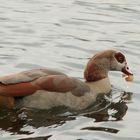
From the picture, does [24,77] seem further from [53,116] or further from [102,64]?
[102,64]

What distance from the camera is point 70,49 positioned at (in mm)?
12742

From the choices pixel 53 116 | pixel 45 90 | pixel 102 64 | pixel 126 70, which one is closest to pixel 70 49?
pixel 126 70

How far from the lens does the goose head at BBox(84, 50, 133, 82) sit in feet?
33.5

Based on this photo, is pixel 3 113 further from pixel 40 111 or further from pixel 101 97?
pixel 101 97

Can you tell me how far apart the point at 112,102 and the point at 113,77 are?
126 centimetres

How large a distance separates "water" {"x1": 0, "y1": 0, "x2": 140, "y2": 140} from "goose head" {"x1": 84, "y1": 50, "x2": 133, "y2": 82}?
0.41m

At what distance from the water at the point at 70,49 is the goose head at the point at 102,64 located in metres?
0.41

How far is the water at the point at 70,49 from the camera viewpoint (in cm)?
879

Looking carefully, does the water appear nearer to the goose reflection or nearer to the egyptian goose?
the goose reflection

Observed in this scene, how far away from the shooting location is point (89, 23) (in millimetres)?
14875

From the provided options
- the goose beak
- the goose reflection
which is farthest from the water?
the goose beak

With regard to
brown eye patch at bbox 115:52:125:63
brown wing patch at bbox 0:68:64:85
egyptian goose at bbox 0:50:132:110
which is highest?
brown eye patch at bbox 115:52:125:63

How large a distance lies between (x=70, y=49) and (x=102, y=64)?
2.53 meters

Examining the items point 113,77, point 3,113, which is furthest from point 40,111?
point 113,77
